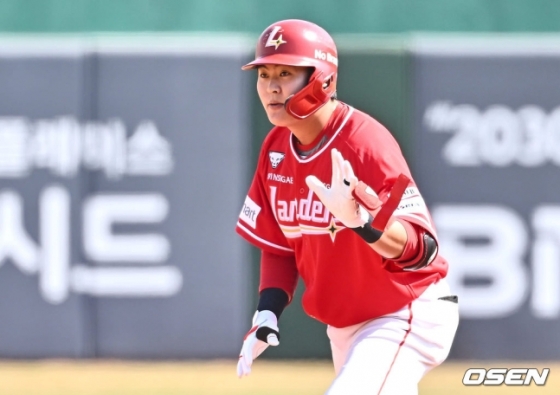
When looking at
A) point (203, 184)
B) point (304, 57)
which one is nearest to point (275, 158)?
point (304, 57)

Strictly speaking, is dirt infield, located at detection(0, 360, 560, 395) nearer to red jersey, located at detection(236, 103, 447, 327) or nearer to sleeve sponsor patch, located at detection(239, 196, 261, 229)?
sleeve sponsor patch, located at detection(239, 196, 261, 229)

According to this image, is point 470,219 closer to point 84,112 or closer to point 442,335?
point 84,112

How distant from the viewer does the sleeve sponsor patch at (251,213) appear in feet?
14.0

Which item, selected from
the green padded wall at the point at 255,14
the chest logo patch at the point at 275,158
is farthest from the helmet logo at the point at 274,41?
the green padded wall at the point at 255,14

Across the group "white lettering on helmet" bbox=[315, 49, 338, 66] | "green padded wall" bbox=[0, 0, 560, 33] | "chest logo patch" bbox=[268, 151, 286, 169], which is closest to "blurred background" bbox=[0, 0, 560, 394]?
"green padded wall" bbox=[0, 0, 560, 33]

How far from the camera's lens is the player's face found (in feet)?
12.7

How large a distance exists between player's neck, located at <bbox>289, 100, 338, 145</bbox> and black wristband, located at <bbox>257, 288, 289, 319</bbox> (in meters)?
0.61

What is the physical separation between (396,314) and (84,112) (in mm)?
4298

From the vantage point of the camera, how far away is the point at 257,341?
4.00 m

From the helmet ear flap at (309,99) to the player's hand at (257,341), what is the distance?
2.60ft

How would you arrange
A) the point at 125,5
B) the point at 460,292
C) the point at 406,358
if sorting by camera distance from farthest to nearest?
the point at 125,5, the point at 460,292, the point at 406,358

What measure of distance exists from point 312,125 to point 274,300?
28.0 inches

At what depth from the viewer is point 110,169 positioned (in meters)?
7.54

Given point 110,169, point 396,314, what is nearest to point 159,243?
point 110,169
